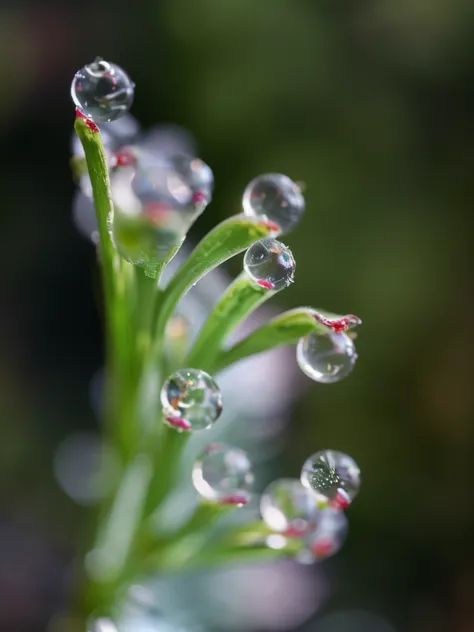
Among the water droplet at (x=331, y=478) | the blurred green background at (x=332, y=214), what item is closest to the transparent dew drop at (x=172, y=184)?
the water droplet at (x=331, y=478)

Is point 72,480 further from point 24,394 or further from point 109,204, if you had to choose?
point 109,204

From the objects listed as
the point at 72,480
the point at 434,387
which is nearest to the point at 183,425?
the point at 72,480

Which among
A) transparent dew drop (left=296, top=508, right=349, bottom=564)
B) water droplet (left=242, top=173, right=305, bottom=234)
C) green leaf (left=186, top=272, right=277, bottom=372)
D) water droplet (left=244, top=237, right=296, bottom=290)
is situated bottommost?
transparent dew drop (left=296, top=508, right=349, bottom=564)

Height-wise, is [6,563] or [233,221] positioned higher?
[233,221]

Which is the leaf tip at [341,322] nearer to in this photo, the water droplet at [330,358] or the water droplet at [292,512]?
the water droplet at [330,358]

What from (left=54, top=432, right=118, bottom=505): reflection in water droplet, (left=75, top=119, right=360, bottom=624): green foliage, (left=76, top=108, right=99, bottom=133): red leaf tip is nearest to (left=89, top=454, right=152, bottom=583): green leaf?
(left=75, top=119, right=360, bottom=624): green foliage

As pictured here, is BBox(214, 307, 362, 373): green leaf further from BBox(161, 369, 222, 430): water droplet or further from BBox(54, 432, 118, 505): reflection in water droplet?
BBox(54, 432, 118, 505): reflection in water droplet
